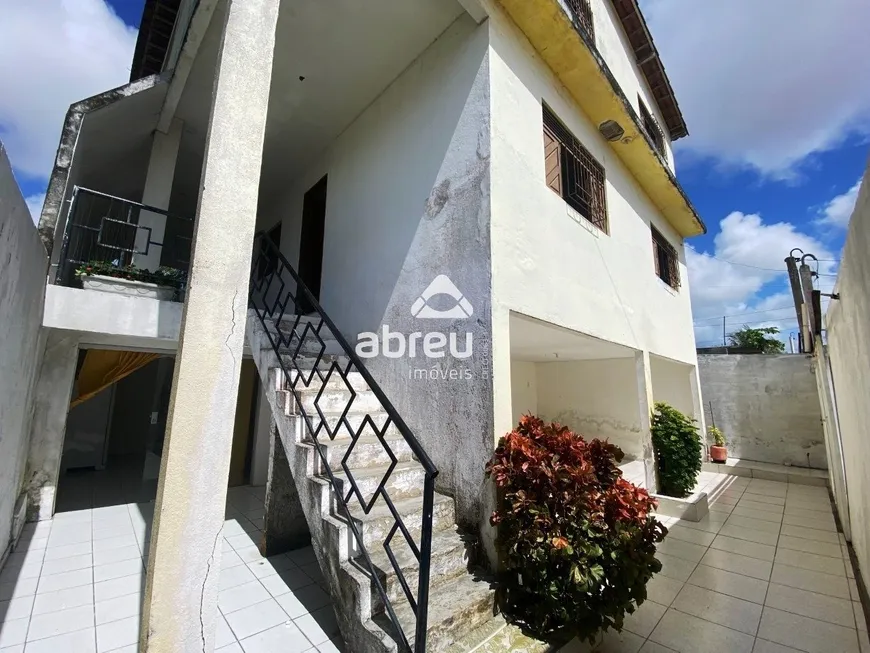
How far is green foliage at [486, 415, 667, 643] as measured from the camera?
2439 millimetres

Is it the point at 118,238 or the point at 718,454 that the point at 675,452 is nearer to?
the point at 718,454

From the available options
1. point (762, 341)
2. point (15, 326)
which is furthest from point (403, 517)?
point (762, 341)

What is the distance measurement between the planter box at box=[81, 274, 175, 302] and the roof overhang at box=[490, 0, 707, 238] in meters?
4.80

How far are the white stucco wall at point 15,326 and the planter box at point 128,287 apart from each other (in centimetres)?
43

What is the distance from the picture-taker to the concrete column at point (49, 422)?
4496mm

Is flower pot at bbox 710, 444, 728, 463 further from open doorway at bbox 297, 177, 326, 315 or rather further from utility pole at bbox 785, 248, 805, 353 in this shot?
open doorway at bbox 297, 177, 326, 315

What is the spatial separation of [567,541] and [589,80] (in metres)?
5.30

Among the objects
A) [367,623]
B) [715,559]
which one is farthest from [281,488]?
[715,559]

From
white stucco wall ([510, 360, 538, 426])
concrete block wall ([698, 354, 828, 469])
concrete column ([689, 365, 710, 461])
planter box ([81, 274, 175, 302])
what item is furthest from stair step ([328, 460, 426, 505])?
concrete block wall ([698, 354, 828, 469])

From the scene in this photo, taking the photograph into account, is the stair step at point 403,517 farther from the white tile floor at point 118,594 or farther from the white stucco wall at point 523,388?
the white stucco wall at point 523,388

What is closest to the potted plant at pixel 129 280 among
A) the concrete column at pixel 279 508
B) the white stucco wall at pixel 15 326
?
the white stucco wall at pixel 15 326

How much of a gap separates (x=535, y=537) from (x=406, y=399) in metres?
1.84

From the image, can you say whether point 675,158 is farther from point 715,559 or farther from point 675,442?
point 715,559

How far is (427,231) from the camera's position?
3.96m
